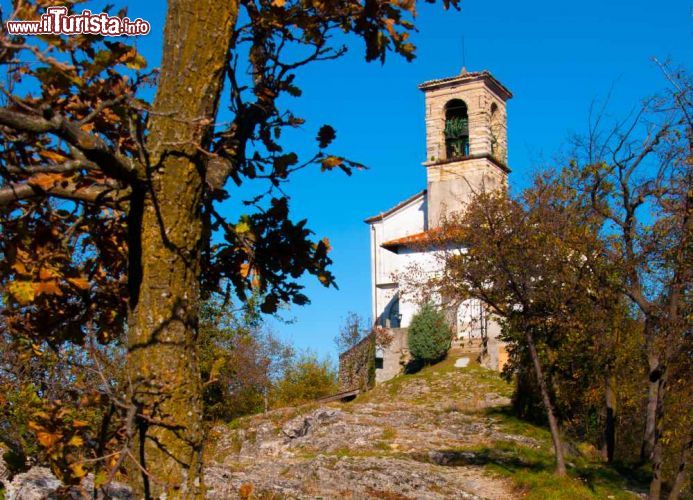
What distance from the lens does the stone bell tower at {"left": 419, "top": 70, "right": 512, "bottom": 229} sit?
4459cm

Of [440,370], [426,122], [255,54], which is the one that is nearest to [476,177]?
[426,122]

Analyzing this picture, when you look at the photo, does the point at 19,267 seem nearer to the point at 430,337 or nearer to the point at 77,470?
the point at 77,470

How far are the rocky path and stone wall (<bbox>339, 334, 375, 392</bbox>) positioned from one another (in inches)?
232

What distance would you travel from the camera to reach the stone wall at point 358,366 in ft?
133

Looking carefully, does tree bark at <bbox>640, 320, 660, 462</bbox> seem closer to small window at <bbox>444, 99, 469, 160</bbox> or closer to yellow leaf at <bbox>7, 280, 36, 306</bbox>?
yellow leaf at <bbox>7, 280, 36, 306</bbox>

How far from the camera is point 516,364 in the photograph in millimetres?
22234

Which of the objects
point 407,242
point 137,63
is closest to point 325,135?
point 137,63

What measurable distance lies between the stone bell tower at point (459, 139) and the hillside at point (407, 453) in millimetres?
A: 15182

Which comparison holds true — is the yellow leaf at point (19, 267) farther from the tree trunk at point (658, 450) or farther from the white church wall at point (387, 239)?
the white church wall at point (387, 239)

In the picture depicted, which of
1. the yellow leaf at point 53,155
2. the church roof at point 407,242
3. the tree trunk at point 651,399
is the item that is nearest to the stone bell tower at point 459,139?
the church roof at point 407,242

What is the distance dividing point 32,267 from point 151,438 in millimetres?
824

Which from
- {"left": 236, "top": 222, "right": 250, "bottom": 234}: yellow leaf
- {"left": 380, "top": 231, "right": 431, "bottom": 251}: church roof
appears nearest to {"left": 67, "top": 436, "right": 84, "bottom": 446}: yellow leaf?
{"left": 236, "top": 222, "right": 250, "bottom": 234}: yellow leaf

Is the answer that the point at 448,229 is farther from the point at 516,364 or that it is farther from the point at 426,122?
the point at 426,122

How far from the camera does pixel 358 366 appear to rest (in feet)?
143
